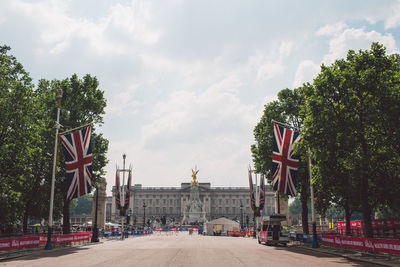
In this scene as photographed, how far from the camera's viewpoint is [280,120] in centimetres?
3981

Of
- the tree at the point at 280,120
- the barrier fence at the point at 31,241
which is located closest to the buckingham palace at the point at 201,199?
the tree at the point at 280,120

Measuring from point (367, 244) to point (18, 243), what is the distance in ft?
79.1

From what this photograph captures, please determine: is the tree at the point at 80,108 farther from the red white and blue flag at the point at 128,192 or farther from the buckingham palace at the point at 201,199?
the buckingham palace at the point at 201,199

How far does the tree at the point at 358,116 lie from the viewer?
23578mm

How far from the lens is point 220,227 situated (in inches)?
2795

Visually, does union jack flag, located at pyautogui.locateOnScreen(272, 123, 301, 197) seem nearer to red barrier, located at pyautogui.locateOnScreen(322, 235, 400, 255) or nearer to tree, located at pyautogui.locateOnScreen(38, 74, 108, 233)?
red barrier, located at pyautogui.locateOnScreen(322, 235, 400, 255)

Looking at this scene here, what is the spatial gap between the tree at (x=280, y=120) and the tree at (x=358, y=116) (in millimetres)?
12101

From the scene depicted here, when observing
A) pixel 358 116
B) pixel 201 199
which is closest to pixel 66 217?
pixel 358 116

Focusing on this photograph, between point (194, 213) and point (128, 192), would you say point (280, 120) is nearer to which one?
point (128, 192)

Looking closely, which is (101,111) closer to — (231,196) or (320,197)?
(320,197)

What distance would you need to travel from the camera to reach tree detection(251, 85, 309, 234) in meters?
38.5

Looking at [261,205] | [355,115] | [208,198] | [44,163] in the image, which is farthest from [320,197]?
[208,198]

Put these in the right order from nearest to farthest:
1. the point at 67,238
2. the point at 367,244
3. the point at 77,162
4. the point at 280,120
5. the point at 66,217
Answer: the point at 367,244 < the point at 77,162 < the point at 67,238 < the point at 66,217 < the point at 280,120

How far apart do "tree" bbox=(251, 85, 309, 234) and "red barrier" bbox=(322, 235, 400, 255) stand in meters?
9.76
